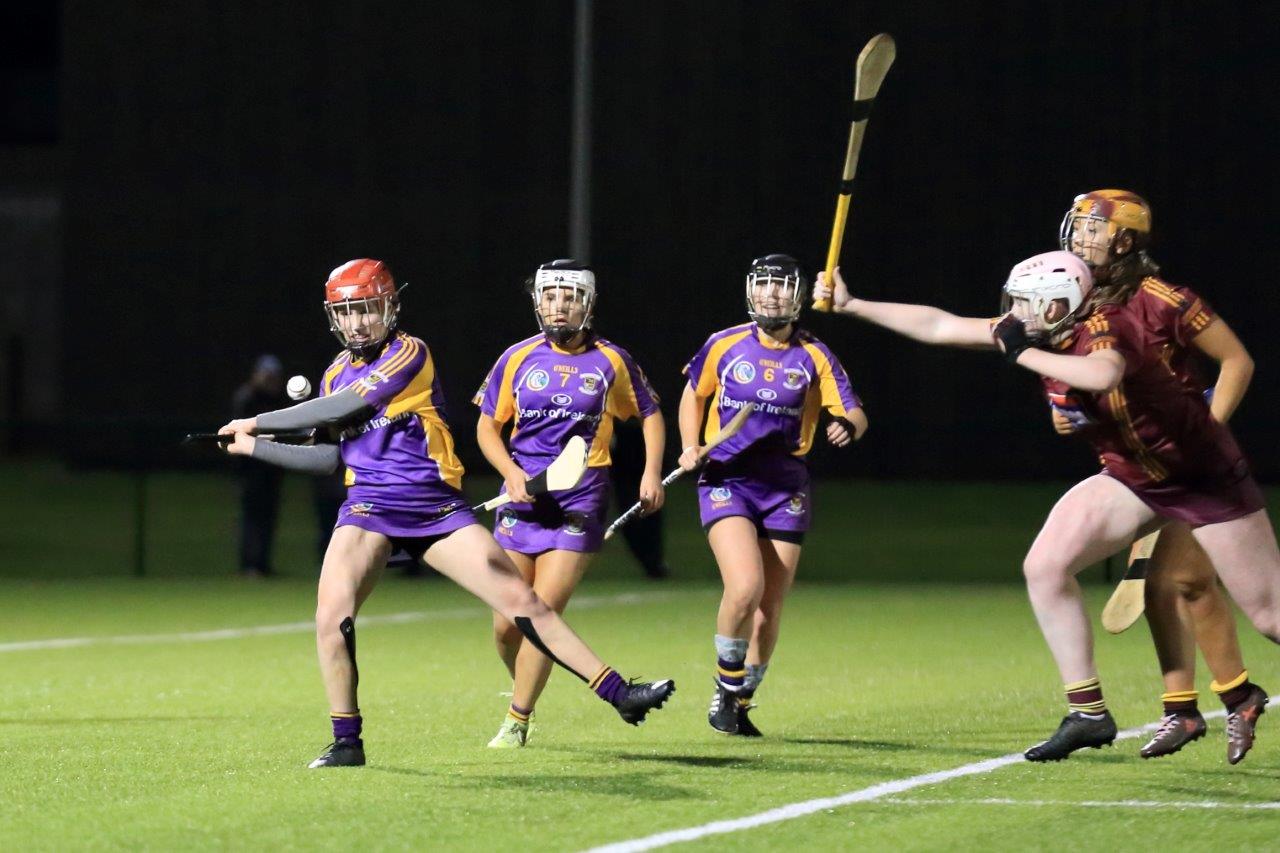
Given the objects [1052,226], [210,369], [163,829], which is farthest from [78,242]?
[163,829]

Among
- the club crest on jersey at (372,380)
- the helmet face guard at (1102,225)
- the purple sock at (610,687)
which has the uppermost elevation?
the helmet face guard at (1102,225)

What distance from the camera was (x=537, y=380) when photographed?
9.55 meters

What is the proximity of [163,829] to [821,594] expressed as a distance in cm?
1163

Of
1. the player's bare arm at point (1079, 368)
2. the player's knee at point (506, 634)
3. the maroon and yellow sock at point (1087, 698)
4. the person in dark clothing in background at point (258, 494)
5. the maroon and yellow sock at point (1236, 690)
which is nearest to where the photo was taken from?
the player's bare arm at point (1079, 368)

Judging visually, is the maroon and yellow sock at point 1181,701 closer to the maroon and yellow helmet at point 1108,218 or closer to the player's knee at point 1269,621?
the player's knee at point 1269,621

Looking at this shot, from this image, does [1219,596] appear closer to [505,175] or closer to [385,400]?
[385,400]

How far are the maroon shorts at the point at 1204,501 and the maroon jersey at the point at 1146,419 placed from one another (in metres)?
0.01

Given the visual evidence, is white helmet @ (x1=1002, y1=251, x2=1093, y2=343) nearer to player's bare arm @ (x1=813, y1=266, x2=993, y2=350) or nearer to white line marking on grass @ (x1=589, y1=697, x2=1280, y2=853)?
Result: player's bare arm @ (x1=813, y1=266, x2=993, y2=350)

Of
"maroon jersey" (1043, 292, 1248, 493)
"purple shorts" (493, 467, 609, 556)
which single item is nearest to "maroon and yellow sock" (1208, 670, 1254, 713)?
"maroon jersey" (1043, 292, 1248, 493)

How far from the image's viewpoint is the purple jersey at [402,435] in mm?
8602

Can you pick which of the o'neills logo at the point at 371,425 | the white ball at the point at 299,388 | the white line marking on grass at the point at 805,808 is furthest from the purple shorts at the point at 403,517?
the white line marking on grass at the point at 805,808

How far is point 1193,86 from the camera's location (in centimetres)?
3131

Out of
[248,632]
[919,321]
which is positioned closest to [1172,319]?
[919,321]

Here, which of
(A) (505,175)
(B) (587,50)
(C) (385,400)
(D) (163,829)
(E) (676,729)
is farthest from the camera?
(A) (505,175)
